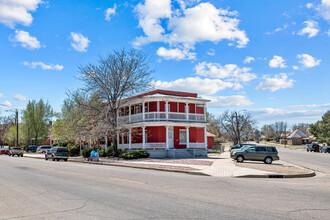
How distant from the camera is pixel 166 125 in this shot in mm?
33188

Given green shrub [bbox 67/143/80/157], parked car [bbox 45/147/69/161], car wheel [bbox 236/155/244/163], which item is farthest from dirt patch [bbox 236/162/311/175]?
green shrub [bbox 67/143/80/157]

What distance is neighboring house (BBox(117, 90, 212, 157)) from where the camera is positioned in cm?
3309

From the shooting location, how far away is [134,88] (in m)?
32.7

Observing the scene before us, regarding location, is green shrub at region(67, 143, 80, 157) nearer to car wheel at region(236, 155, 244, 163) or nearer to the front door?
the front door

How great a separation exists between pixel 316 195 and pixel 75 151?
36.3 meters

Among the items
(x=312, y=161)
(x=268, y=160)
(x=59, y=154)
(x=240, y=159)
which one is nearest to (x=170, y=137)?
(x=240, y=159)

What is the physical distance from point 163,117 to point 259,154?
13.0 metres

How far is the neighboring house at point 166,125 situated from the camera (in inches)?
1303

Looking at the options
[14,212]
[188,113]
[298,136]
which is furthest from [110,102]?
[298,136]

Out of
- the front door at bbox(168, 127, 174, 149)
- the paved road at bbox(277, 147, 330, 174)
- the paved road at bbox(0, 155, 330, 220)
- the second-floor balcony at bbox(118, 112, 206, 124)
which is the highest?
the second-floor balcony at bbox(118, 112, 206, 124)

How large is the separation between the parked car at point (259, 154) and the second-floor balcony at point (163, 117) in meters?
10.7

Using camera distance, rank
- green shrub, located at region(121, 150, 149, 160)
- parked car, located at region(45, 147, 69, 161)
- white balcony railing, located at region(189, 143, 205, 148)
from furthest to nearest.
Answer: white balcony railing, located at region(189, 143, 205, 148) → parked car, located at region(45, 147, 69, 161) → green shrub, located at region(121, 150, 149, 160)

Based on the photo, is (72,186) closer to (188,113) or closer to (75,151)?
(188,113)

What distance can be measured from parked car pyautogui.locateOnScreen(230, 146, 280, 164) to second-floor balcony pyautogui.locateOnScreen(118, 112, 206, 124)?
35.2 feet
